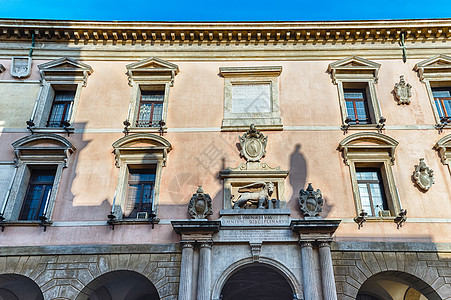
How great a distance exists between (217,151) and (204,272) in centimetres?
434

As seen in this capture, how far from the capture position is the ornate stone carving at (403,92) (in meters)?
14.0

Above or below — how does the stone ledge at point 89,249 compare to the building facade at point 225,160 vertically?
below

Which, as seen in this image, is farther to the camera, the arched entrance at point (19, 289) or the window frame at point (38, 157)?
the window frame at point (38, 157)

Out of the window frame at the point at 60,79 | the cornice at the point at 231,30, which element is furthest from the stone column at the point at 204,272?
the cornice at the point at 231,30

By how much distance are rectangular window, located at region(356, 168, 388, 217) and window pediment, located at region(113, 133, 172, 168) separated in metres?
6.91

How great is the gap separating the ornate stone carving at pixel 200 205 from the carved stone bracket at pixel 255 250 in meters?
1.70

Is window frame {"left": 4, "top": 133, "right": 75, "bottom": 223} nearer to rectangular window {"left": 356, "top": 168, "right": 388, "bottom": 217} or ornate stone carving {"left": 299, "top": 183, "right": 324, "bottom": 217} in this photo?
ornate stone carving {"left": 299, "top": 183, "right": 324, "bottom": 217}

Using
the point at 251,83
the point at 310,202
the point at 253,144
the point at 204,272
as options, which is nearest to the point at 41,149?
the point at 204,272

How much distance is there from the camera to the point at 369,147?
13.0 metres

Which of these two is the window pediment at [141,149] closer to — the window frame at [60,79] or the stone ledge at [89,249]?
the window frame at [60,79]

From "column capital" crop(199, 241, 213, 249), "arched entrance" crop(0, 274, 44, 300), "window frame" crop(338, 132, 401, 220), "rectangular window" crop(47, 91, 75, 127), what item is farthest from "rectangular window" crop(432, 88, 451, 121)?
"arched entrance" crop(0, 274, 44, 300)

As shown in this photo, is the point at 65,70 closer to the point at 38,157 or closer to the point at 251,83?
the point at 38,157

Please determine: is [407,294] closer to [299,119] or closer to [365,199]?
[365,199]

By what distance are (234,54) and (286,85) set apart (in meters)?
2.55
